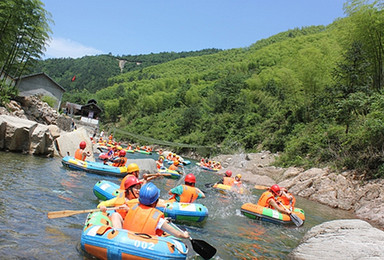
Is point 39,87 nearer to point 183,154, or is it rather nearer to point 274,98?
point 183,154

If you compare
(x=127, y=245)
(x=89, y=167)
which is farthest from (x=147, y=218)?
(x=89, y=167)

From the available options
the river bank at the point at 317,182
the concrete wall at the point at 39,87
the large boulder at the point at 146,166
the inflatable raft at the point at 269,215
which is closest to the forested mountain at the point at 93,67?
the concrete wall at the point at 39,87

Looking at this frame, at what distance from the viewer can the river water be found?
463cm

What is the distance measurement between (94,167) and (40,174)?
244 centimetres

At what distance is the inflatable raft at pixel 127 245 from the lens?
382 centimetres

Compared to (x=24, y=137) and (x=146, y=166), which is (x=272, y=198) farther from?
(x=24, y=137)

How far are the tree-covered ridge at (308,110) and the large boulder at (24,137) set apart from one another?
14374 millimetres

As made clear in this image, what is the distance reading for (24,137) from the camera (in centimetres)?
1291

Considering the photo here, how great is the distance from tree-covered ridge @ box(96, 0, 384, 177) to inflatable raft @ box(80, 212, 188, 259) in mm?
11571

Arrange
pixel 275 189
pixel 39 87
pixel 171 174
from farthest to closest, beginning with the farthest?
pixel 39 87, pixel 171 174, pixel 275 189

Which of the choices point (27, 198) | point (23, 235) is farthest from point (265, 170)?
point (23, 235)

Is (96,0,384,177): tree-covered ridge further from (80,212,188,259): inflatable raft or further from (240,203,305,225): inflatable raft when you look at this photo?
(80,212,188,259): inflatable raft

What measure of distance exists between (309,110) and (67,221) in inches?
891

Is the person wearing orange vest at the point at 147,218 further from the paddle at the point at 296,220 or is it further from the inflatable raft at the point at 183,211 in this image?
the paddle at the point at 296,220
